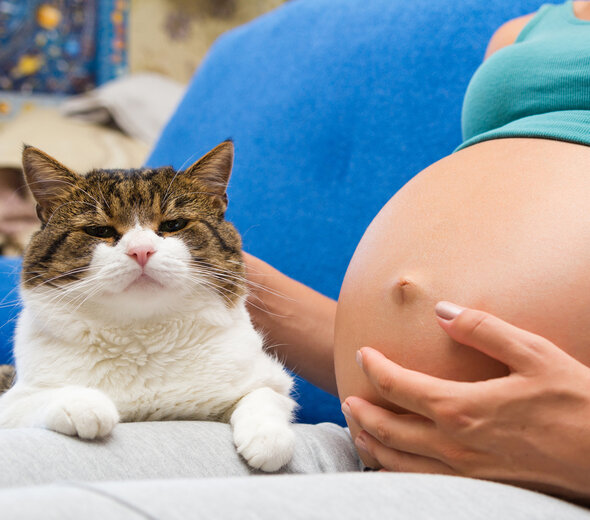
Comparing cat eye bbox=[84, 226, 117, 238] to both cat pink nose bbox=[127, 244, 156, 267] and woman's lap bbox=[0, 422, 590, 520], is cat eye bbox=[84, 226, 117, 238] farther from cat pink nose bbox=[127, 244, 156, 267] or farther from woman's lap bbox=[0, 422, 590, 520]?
woman's lap bbox=[0, 422, 590, 520]

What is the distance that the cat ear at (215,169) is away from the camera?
92cm

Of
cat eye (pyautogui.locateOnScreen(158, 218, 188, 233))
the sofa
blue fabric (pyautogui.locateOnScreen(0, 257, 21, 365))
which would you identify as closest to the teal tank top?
the sofa

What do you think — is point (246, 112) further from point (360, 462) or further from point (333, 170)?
point (360, 462)

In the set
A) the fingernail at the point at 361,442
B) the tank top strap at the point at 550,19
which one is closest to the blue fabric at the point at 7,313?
the fingernail at the point at 361,442

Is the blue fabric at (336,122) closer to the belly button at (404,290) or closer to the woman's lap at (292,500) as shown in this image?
the belly button at (404,290)

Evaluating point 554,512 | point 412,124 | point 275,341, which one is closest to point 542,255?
point 554,512

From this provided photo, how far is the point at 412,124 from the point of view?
1.28m

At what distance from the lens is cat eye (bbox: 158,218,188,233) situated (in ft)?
2.81

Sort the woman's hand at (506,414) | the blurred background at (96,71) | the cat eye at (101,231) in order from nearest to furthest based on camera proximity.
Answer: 1. the woman's hand at (506,414)
2. the cat eye at (101,231)
3. the blurred background at (96,71)

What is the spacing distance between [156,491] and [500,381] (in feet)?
1.07

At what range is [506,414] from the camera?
58 centimetres

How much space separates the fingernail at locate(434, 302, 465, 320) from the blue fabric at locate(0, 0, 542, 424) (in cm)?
60

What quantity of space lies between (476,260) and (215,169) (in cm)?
42

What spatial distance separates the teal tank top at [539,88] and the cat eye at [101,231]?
0.53 meters
